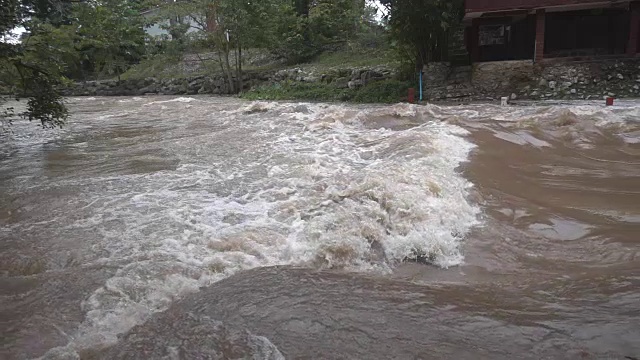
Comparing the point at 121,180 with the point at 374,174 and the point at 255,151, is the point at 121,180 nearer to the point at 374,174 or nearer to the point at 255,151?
the point at 255,151

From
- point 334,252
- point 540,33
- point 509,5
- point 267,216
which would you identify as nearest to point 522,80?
point 540,33

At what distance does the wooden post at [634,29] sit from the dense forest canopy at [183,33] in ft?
16.6

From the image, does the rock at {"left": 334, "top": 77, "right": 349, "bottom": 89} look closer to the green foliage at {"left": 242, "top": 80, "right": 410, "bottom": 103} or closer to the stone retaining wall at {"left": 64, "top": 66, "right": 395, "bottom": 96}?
the stone retaining wall at {"left": 64, "top": 66, "right": 395, "bottom": 96}

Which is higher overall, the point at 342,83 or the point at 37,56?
the point at 37,56

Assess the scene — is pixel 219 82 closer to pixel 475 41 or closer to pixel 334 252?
pixel 475 41

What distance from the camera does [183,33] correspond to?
2512 centimetres

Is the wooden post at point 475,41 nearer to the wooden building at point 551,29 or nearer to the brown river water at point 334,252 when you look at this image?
the wooden building at point 551,29

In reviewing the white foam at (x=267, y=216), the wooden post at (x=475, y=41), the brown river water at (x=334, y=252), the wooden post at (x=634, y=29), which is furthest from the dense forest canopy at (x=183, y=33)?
the wooden post at (x=634, y=29)

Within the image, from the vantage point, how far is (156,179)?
6.82m

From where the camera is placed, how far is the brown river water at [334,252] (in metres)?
2.84

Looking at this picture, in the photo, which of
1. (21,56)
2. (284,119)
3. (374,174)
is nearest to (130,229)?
(374,174)

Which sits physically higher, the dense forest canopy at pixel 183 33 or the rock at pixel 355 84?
the dense forest canopy at pixel 183 33

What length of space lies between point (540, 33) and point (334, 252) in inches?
536

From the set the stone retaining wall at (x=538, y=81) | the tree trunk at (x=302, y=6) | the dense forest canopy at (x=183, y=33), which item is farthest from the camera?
the tree trunk at (x=302, y=6)
